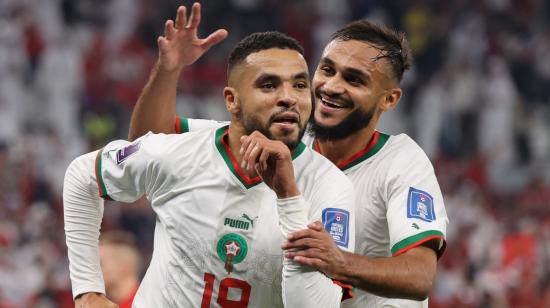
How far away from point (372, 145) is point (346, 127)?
0.53 ft

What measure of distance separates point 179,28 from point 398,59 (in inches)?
37.7

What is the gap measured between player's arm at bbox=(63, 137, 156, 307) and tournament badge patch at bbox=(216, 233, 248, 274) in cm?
44

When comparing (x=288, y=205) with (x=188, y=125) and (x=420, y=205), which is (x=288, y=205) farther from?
(x=188, y=125)

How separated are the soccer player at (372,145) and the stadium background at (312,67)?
5.76m

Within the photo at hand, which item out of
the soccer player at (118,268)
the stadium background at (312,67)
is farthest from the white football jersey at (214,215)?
the stadium background at (312,67)

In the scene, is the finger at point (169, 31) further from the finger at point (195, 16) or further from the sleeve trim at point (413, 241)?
the sleeve trim at point (413, 241)

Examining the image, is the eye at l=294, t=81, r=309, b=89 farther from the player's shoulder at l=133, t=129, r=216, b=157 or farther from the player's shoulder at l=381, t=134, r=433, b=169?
the player's shoulder at l=381, t=134, r=433, b=169

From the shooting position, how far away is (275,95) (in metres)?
3.56

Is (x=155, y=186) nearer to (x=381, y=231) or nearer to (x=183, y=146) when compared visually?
(x=183, y=146)

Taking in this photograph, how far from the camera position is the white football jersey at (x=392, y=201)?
12.2ft

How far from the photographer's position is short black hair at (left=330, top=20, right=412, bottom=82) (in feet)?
13.7

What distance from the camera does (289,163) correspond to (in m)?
3.34

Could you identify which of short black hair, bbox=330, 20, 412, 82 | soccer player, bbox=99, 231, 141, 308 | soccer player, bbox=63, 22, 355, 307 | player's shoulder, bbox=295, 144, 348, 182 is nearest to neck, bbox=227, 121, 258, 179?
soccer player, bbox=63, 22, 355, 307

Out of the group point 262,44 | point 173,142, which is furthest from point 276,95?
point 173,142
